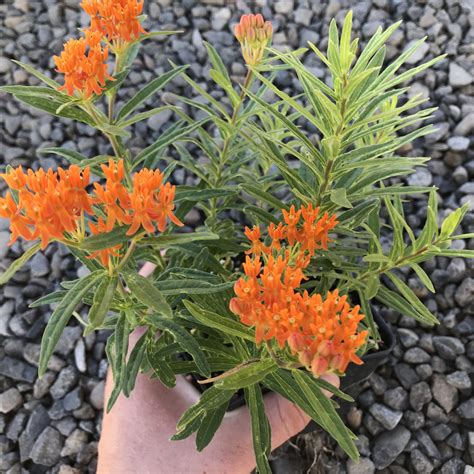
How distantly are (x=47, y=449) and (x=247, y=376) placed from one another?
46.9 inches

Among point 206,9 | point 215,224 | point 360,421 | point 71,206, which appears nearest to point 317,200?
point 215,224

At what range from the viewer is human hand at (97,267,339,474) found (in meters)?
1.18

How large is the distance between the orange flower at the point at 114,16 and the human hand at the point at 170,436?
772mm

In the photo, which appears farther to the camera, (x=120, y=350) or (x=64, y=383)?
(x=64, y=383)

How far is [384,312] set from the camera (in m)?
1.89

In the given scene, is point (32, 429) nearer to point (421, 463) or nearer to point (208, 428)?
point (208, 428)

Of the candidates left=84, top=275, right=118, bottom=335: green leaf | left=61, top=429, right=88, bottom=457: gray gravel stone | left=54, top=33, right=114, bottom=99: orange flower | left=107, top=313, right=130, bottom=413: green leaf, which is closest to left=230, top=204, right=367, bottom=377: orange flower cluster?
left=84, top=275, right=118, bottom=335: green leaf

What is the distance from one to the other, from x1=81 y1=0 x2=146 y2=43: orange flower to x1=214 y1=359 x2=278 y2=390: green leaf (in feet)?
2.15

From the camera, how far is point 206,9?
2.84m

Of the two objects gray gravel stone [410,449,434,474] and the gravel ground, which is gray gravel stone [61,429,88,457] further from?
gray gravel stone [410,449,434,474]

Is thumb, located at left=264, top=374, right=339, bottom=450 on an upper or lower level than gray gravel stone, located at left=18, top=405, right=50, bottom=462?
upper

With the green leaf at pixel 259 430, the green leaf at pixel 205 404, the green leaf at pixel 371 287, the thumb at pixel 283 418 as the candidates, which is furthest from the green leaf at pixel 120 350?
the green leaf at pixel 371 287

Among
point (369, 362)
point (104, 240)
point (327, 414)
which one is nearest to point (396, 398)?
point (369, 362)

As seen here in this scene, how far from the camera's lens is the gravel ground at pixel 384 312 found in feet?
5.51
